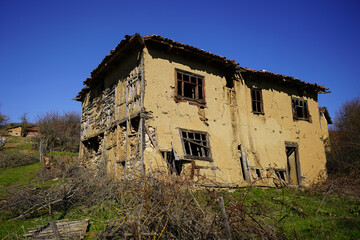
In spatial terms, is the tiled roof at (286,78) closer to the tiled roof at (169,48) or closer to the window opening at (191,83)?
the tiled roof at (169,48)

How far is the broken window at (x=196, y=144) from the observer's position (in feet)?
34.6

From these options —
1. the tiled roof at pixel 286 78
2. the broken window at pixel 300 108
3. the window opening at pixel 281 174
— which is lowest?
the window opening at pixel 281 174

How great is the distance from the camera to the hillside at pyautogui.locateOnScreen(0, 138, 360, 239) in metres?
4.63

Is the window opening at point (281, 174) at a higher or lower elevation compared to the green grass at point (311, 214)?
higher

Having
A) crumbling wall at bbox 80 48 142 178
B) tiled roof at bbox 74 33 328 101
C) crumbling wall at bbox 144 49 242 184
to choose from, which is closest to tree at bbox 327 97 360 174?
tiled roof at bbox 74 33 328 101

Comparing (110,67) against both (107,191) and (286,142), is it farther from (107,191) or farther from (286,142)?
(286,142)

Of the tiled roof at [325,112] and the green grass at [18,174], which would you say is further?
the tiled roof at [325,112]

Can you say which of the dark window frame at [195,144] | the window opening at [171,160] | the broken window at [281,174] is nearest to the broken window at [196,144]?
the dark window frame at [195,144]

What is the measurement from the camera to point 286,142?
45.3 ft

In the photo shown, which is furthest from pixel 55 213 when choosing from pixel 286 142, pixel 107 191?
pixel 286 142

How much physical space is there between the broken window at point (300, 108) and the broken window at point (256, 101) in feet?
7.78

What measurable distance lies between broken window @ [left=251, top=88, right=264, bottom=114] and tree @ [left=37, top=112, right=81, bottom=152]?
18.8 m

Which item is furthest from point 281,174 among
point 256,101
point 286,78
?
point 286,78

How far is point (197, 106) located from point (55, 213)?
252 inches
